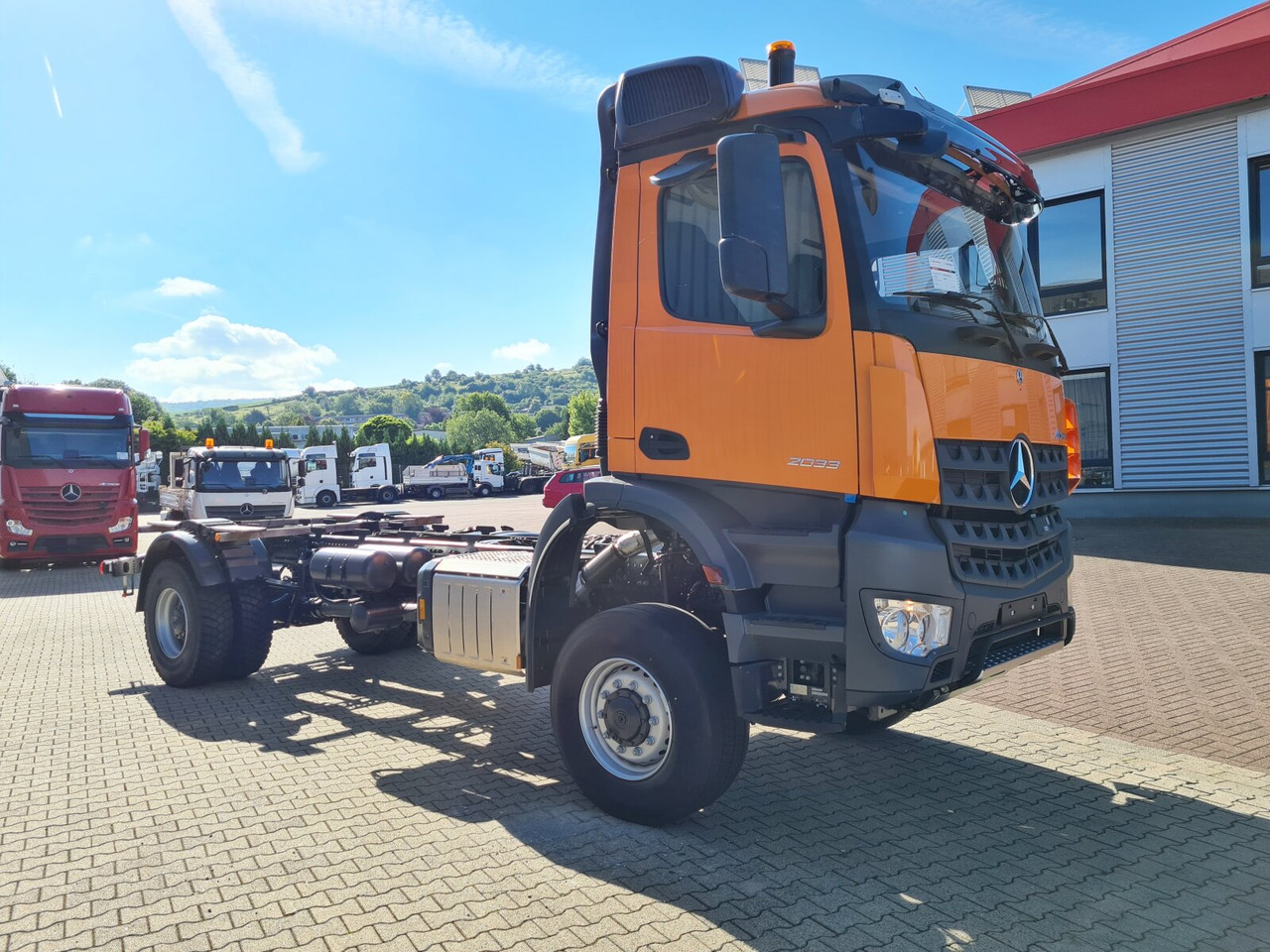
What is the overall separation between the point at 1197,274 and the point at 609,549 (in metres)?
16.7

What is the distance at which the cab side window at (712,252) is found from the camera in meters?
3.87

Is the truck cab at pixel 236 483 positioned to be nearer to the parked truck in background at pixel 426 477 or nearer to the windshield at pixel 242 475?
the windshield at pixel 242 475

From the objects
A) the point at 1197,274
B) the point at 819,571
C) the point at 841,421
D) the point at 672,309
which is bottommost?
the point at 819,571

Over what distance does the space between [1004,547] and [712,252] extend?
1.83 metres

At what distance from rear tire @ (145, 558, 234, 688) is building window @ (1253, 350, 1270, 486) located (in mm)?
17228

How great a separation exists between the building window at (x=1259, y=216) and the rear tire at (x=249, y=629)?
17395 mm

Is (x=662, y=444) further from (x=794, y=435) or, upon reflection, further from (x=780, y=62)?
(x=780, y=62)

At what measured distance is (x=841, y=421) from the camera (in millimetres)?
3783

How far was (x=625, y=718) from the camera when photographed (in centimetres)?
423

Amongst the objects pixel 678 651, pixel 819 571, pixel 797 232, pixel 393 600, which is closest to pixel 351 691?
pixel 393 600

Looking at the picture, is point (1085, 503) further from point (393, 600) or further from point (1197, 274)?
point (393, 600)

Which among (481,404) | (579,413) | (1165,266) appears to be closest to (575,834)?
(1165,266)

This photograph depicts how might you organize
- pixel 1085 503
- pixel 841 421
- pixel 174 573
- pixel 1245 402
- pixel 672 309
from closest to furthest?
pixel 841 421
pixel 672 309
pixel 174 573
pixel 1245 402
pixel 1085 503

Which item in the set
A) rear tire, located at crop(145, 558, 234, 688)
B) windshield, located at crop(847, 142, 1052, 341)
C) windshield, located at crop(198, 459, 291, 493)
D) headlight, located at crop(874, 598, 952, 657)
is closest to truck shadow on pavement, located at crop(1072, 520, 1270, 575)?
windshield, located at crop(847, 142, 1052, 341)
